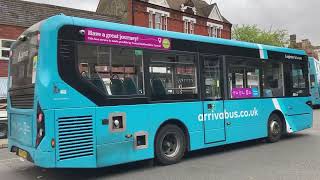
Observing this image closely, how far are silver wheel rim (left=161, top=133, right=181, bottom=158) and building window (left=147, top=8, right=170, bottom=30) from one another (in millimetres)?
27164

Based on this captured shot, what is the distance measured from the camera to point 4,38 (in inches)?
972

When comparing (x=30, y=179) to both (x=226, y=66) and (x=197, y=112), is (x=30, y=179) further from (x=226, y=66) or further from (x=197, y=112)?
(x=226, y=66)

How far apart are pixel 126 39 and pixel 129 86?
0.96 metres

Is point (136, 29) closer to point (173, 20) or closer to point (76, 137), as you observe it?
point (76, 137)

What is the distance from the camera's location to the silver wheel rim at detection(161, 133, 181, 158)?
9008 millimetres

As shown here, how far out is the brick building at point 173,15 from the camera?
34.5m

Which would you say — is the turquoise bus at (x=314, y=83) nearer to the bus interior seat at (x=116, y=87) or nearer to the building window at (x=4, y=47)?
the building window at (x=4, y=47)

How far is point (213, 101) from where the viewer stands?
32.7 ft

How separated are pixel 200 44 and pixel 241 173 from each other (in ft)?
11.2

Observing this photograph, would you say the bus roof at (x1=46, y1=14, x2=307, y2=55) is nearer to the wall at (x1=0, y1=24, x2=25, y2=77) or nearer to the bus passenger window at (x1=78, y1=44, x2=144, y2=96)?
the bus passenger window at (x1=78, y1=44, x2=144, y2=96)

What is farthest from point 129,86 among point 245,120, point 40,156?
point 245,120

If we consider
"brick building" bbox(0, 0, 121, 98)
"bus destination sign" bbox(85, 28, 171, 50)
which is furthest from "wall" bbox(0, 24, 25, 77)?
"bus destination sign" bbox(85, 28, 171, 50)

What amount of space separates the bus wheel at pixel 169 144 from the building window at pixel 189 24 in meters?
30.8

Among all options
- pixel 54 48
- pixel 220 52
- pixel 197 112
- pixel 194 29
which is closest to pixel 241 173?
pixel 197 112
